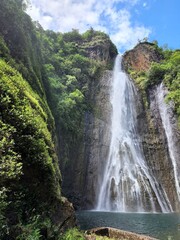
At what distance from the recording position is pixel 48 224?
6.67m

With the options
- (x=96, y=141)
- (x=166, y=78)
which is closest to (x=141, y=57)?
(x=166, y=78)

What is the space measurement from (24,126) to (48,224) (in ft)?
8.98

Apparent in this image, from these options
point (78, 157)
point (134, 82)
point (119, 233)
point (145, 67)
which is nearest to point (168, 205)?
point (78, 157)

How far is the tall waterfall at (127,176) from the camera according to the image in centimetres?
2278

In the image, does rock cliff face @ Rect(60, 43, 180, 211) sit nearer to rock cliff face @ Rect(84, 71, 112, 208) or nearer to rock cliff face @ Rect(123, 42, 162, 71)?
rock cliff face @ Rect(84, 71, 112, 208)

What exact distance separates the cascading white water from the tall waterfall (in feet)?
7.78

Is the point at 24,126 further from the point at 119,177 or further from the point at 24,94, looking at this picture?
the point at 119,177

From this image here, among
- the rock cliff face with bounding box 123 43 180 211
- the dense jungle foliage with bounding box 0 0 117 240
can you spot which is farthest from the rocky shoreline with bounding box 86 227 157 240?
the rock cliff face with bounding box 123 43 180 211

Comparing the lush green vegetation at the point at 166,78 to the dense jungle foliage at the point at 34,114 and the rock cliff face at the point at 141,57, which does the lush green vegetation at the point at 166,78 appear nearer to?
the dense jungle foliage at the point at 34,114

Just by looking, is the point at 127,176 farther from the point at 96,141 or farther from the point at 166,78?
the point at 166,78

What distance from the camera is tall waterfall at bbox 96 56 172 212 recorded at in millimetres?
22781

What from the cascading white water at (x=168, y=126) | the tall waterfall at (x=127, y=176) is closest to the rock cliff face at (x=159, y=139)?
the cascading white water at (x=168, y=126)

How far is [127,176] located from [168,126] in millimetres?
8653

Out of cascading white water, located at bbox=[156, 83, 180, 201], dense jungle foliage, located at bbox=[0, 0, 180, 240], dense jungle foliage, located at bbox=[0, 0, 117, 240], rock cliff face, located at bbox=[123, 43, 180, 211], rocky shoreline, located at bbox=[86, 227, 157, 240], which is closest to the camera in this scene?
dense jungle foliage, located at bbox=[0, 0, 117, 240]
